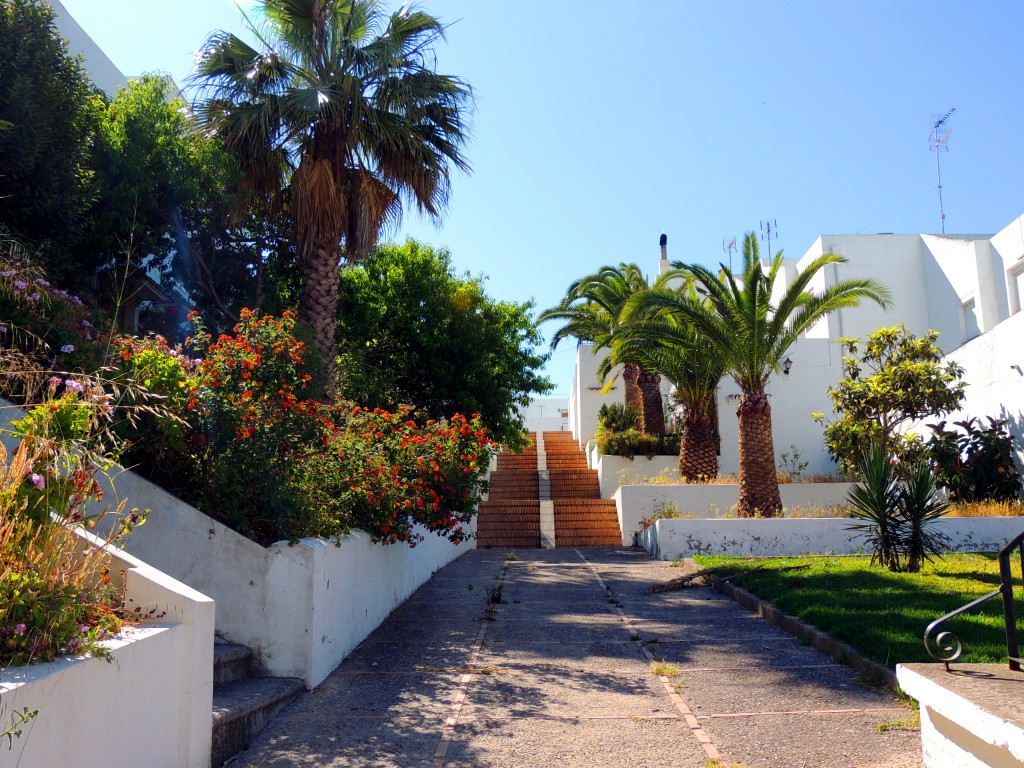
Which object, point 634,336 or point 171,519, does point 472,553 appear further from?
point 171,519

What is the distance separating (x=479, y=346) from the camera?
1795 centimetres

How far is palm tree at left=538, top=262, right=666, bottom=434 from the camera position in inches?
982

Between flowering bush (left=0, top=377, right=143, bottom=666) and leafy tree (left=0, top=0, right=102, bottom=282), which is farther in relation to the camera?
leafy tree (left=0, top=0, right=102, bottom=282)

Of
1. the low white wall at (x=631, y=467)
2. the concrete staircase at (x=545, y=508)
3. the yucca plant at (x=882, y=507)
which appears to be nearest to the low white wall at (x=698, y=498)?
the concrete staircase at (x=545, y=508)

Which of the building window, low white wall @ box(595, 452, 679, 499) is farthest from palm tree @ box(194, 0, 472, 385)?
the building window

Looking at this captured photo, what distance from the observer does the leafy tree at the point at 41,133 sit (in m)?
9.71

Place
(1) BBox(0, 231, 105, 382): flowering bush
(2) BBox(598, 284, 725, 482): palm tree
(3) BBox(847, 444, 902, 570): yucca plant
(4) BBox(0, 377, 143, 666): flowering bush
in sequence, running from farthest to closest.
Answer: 1. (2) BBox(598, 284, 725, 482): palm tree
2. (3) BBox(847, 444, 902, 570): yucca plant
3. (1) BBox(0, 231, 105, 382): flowering bush
4. (4) BBox(0, 377, 143, 666): flowering bush

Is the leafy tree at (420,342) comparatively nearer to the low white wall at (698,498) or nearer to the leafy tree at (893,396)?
the low white wall at (698,498)

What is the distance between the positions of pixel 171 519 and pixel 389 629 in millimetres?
3138

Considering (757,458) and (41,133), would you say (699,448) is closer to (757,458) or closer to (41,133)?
(757,458)

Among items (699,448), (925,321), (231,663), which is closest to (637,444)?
(699,448)

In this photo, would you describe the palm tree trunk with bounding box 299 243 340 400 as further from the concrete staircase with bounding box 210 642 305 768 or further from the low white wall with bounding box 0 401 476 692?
the concrete staircase with bounding box 210 642 305 768

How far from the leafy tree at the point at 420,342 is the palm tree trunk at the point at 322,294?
12.9ft

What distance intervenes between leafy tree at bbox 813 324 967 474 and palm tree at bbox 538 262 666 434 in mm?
6428
